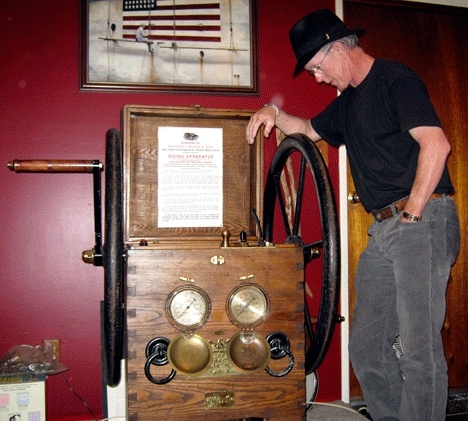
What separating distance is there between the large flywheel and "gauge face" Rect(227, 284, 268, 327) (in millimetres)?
190

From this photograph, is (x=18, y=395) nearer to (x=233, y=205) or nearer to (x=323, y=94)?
(x=233, y=205)

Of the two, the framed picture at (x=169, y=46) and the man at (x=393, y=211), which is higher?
the framed picture at (x=169, y=46)

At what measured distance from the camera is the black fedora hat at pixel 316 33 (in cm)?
162

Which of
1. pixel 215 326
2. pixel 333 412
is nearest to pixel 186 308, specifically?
pixel 215 326

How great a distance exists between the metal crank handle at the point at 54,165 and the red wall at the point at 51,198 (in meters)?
0.50

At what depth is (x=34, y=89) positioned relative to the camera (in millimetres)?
2064

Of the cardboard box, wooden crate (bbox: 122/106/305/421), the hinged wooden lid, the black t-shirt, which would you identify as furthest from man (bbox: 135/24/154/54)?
the cardboard box

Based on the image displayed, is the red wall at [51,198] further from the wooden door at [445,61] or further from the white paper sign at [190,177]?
the wooden door at [445,61]

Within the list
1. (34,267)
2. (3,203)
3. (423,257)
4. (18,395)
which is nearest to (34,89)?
(3,203)

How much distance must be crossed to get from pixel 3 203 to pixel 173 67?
1031 millimetres

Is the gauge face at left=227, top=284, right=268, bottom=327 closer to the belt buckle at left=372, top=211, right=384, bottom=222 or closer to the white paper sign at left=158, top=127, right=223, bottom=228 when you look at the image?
the belt buckle at left=372, top=211, right=384, bottom=222

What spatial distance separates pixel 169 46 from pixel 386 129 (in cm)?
117

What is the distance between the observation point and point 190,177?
2.06 metres

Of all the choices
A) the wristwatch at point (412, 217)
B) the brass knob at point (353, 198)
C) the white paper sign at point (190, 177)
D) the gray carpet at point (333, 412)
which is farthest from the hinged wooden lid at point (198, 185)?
the gray carpet at point (333, 412)
